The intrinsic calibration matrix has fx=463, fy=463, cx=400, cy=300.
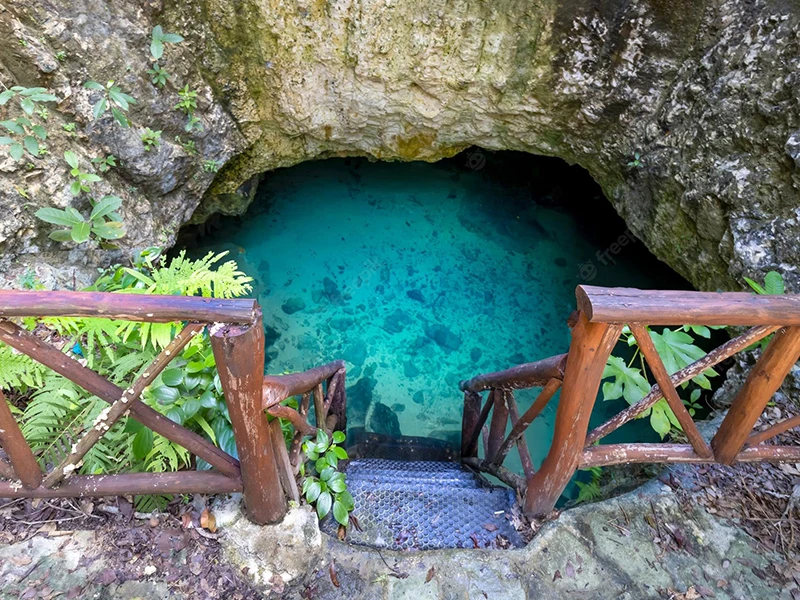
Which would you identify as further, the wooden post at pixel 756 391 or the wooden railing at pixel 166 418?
the wooden post at pixel 756 391

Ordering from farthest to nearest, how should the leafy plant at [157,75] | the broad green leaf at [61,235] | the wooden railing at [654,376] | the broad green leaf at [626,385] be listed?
the leafy plant at [157,75] < the broad green leaf at [61,235] < the broad green leaf at [626,385] < the wooden railing at [654,376]

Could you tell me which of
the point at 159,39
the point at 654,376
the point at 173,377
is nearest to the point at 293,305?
the point at 159,39

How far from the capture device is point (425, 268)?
19.2ft

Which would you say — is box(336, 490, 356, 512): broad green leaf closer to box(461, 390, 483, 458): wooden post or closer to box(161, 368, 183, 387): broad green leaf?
box(161, 368, 183, 387): broad green leaf

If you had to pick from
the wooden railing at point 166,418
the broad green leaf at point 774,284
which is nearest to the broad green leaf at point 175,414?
the wooden railing at point 166,418

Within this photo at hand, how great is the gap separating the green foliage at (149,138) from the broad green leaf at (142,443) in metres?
2.49

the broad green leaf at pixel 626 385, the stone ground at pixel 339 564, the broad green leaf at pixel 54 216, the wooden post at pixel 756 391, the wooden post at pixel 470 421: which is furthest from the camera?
the wooden post at pixel 470 421

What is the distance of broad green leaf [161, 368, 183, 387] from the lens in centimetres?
215

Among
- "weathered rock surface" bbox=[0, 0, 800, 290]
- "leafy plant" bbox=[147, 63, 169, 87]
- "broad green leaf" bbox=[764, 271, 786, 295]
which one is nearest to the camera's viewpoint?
"broad green leaf" bbox=[764, 271, 786, 295]

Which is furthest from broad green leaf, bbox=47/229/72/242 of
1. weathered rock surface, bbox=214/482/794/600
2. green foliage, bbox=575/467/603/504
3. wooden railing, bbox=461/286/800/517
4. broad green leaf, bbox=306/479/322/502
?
green foliage, bbox=575/467/603/504

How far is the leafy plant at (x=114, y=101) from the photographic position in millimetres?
2850

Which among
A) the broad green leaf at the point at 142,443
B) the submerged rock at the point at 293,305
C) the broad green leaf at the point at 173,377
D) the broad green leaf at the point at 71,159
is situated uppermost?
the broad green leaf at the point at 71,159

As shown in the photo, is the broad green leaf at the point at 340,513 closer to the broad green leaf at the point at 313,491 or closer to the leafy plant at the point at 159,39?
the broad green leaf at the point at 313,491

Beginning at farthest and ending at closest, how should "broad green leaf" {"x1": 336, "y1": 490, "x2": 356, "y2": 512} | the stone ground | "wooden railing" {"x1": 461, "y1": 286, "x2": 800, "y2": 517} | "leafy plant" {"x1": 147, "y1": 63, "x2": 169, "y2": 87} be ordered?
"leafy plant" {"x1": 147, "y1": 63, "x2": 169, "y2": 87}
"broad green leaf" {"x1": 336, "y1": 490, "x2": 356, "y2": 512}
the stone ground
"wooden railing" {"x1": 461, "y1": 286, "x2": 800, "y2": 517}
